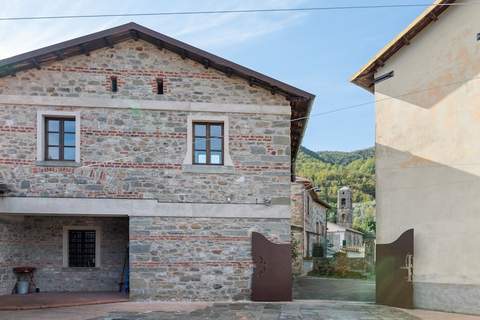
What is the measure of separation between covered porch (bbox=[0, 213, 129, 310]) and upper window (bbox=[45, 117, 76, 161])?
1.90 m

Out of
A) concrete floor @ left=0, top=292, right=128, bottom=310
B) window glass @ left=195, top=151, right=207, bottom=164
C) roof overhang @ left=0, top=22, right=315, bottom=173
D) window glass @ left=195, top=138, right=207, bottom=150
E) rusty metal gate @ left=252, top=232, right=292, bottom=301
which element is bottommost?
concrete floor @ left=0, top=292, right=128, bottom=310

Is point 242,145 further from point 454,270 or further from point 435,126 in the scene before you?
point 454,270

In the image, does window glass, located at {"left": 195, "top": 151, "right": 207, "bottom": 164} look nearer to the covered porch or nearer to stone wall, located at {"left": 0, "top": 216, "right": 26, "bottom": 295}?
the covered porch

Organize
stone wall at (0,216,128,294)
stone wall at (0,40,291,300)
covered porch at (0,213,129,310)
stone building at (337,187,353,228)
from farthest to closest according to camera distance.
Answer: stone building at (337,187,353,228)
stone wall at (0,216,128,294)
covered porch at (0,213,129,310)
stone wall at (0,40,291,300)

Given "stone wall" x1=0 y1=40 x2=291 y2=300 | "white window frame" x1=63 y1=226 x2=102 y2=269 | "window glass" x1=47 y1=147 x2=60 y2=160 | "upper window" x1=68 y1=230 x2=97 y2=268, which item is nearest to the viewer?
"stone wall" x1=0 y1=40 x2=291 y2=300

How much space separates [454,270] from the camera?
959cm

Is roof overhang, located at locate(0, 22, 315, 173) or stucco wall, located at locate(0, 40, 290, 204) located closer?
roof overhang, located at locate(0, 22, 315, 173)

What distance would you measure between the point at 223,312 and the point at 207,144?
418 cm

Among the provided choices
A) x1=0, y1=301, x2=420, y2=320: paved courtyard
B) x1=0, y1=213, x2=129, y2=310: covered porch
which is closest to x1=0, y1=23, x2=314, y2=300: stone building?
x1=0, y1=213, x2=129, y2=310: covered porch

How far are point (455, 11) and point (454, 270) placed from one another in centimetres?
596

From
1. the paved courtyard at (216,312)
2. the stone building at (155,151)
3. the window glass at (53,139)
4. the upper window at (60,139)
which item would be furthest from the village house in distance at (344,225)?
the window glass at (53,139)

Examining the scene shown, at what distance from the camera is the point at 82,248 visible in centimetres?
1230

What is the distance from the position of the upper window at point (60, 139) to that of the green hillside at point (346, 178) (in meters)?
34.6

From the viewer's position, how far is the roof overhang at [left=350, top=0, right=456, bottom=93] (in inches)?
390
